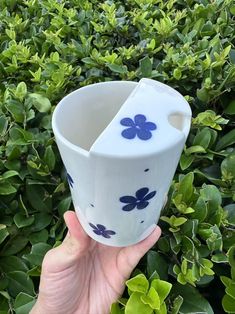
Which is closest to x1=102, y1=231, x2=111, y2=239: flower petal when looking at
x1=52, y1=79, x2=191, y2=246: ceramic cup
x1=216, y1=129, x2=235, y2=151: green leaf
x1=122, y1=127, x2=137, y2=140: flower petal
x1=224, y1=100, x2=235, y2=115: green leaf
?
x1=52, y1=79, x2=191, y2=246: ceramic cup

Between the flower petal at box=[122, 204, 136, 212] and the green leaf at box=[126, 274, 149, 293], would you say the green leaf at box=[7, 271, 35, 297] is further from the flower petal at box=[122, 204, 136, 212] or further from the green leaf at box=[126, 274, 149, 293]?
the flower petal at box=[122, 204, 136, 212]

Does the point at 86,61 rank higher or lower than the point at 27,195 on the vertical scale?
higher

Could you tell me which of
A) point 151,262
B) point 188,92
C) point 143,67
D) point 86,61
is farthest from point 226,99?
point 151,262

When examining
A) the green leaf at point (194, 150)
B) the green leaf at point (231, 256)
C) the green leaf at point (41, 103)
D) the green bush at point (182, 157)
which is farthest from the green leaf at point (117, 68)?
the green leaf at point (231, 256)

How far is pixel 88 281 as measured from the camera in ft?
3.03

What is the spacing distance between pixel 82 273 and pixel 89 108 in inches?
13.6

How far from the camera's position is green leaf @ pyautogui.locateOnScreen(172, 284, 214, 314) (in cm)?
86

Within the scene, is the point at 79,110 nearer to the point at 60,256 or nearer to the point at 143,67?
the point at 60,256

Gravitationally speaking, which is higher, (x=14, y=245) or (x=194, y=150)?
(x=194, y=150)

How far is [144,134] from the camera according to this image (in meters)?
0.60

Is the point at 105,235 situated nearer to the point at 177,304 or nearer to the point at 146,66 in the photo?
the point at 177,304

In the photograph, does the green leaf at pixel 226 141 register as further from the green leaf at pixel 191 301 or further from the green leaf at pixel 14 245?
the green leaf at pixel 14 245

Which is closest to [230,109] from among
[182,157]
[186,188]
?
[182,157]

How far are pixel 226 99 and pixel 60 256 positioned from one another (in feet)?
2.01
